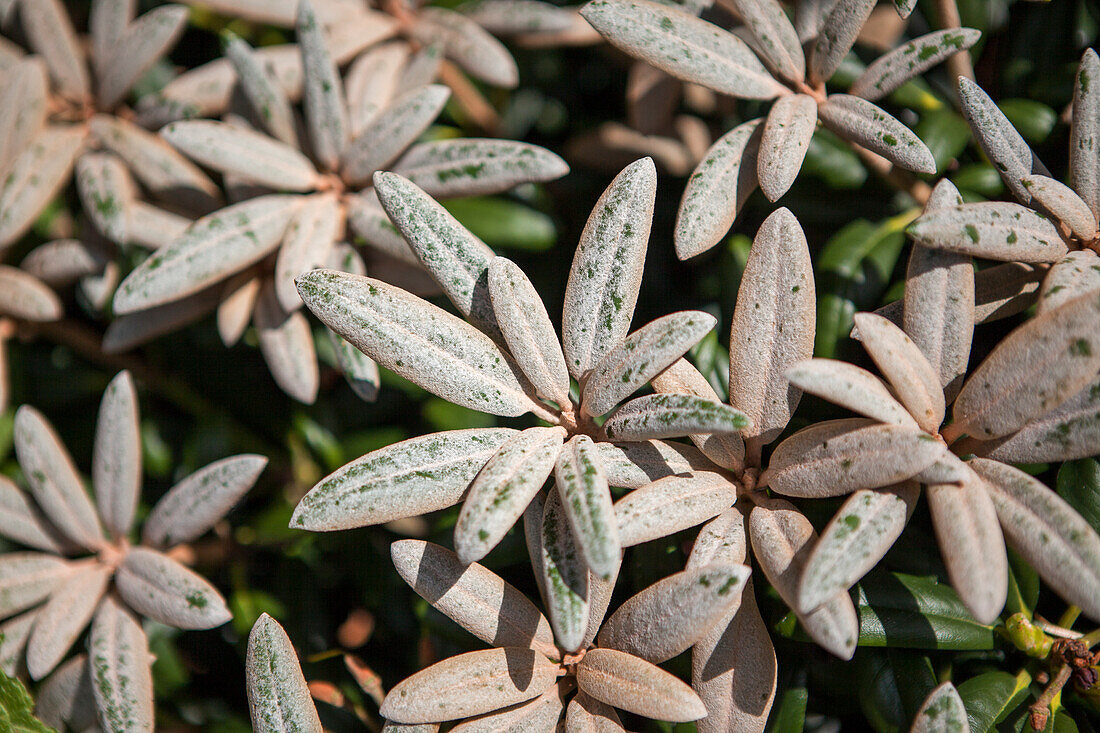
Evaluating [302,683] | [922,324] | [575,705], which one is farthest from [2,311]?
[922,324]

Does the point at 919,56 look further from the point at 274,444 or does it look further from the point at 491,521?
the point at 274,444

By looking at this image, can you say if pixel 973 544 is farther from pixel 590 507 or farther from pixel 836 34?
pixel 836 34

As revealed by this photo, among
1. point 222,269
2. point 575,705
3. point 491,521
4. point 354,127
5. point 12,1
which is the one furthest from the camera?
point 12,1

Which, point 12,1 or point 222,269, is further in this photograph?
point 12,1

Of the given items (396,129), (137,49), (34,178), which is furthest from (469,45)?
(34,178)

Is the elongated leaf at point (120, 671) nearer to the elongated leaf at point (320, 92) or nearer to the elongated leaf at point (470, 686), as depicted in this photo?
the elongated leaf at point (470, 686)

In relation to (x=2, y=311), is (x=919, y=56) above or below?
above

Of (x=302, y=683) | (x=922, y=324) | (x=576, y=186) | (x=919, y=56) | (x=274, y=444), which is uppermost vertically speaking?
(x=919, y=56)

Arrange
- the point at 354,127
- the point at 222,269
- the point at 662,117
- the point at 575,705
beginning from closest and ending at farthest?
the point at 575,705 < the point at 222,269 < the point at 354,127 < the point at 662,117
